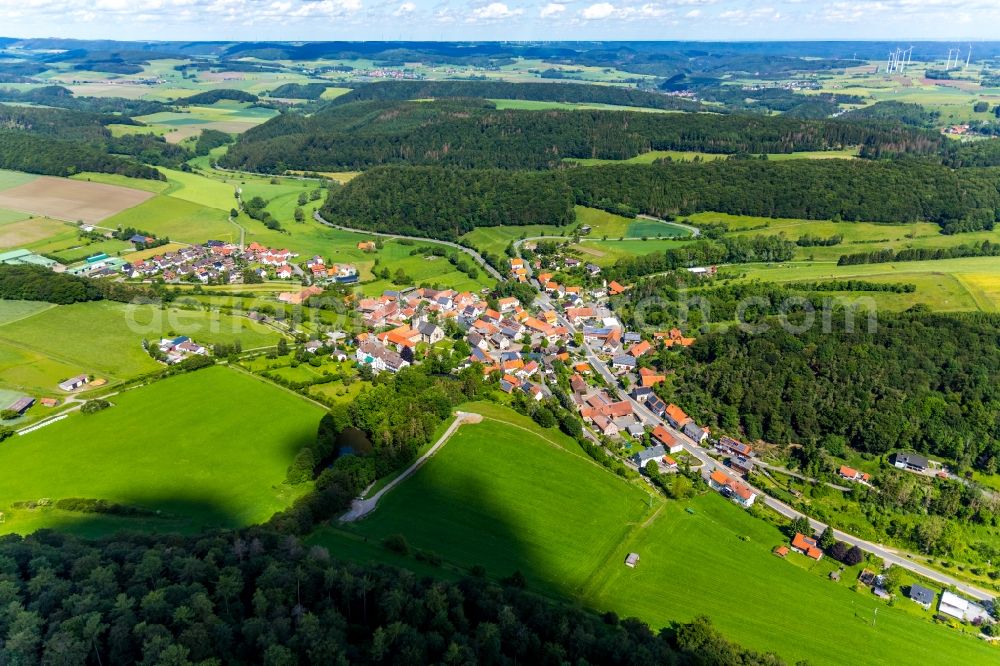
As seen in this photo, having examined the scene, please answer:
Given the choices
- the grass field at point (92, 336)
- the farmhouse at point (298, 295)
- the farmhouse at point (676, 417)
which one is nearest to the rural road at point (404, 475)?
the farmhouse at point (676, 417)

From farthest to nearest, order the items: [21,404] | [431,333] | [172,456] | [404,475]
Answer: [431,333]
[21,404]
[172,456]
[404,475]

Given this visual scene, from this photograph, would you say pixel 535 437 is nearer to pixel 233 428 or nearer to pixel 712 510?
pixel 712 510

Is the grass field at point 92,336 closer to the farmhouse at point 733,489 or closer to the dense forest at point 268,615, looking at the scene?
the dense forest at point 268,615

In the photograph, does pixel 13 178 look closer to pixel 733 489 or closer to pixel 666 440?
pixel 666 440

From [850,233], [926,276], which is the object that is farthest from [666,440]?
[850,233]

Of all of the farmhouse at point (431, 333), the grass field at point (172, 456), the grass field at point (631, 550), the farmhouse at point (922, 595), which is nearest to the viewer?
the grass field at point (631, 550)

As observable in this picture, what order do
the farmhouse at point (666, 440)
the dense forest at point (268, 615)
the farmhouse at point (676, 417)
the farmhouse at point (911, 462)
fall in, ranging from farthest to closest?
the farmhouse at point (676, 417) → the farmhouse at point (666, 440) → the farmhouse at point (911, 462) → the dense forest at point (268, 615)
